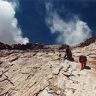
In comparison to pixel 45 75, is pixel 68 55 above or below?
above

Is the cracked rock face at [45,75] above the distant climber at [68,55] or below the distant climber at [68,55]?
below

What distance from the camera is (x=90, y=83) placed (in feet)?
103

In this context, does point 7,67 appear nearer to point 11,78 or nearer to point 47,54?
point 11,78

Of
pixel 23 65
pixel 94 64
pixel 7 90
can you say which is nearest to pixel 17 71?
pixel 23 65

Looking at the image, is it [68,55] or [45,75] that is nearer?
[45,75]

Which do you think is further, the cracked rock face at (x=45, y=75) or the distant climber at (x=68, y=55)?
the distant climber at (x=68, y=55)

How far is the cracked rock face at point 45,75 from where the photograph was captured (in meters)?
31.4

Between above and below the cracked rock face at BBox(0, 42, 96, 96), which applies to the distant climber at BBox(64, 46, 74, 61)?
above

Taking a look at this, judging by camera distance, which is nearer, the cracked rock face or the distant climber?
the cracked rock face

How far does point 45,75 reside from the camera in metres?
35.5

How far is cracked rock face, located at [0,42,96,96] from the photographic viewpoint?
31.4 metres

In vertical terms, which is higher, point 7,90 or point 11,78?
point 11,78

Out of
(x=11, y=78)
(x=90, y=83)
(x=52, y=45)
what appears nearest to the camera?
(x=90, y=83)

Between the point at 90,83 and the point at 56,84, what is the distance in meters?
3.95
